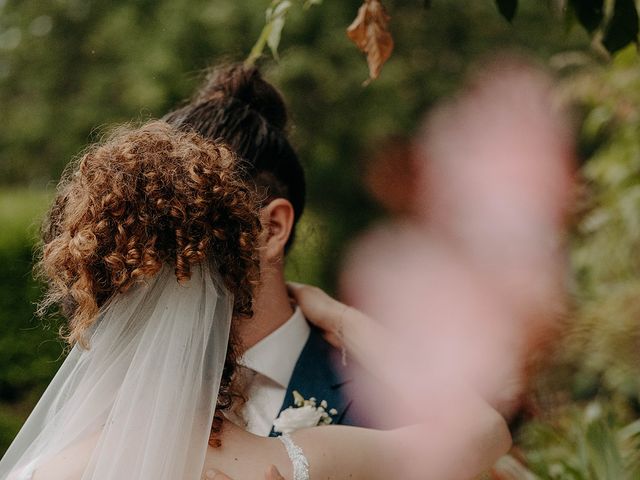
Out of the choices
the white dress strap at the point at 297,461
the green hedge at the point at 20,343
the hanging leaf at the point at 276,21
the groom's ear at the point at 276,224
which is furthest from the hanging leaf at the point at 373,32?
the green hedge at the point at 20,343

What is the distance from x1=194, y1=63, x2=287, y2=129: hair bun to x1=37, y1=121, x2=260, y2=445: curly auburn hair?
742 mm

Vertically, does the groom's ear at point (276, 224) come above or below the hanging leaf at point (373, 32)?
below

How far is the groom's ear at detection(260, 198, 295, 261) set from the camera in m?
2.33

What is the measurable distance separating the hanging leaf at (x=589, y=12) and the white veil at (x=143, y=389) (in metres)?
1.02

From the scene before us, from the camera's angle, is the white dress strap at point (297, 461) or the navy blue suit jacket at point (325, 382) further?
the navy blue suit jacket at point (325, 382)

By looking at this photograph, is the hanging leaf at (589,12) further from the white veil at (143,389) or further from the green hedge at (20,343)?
the green hedge at (20,343)

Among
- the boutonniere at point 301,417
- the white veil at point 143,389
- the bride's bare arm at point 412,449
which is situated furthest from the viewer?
the boutonniere at point 301,417

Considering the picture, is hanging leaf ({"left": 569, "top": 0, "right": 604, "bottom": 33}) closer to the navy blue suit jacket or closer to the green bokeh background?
the navy blue suit jacket

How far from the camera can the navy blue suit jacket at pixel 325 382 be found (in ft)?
7.73

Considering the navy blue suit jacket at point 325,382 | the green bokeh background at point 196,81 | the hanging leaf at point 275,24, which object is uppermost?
the hanging leaf at point 275,24

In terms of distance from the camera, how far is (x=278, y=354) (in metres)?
2.39

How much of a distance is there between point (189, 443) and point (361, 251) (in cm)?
684

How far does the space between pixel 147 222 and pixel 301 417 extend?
76cm

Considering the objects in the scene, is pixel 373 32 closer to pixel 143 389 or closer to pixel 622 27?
pixel 622 27
